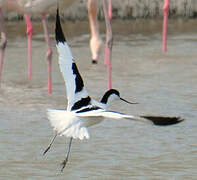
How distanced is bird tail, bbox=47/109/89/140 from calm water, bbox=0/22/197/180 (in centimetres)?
42

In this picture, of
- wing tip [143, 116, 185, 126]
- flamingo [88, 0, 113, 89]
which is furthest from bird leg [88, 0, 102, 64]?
wing tip [143, 116, 185, 126]

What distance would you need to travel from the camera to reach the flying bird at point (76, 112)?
4719 mm

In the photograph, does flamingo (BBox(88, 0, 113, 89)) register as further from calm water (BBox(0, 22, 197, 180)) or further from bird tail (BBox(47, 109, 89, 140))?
bird tail (BBox(47, 109, 89, 140))

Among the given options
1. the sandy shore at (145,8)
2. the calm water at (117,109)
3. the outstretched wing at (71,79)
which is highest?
the outstretched wing at (71,79)

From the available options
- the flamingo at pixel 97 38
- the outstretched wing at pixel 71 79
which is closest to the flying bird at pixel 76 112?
the outstretched wing at pixel 71 79

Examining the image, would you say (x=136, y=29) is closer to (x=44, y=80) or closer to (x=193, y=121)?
(x=44, y=80)

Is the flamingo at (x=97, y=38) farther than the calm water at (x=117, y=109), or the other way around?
the flamingo at (x=97, y=38)

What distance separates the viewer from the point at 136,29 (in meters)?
11.0

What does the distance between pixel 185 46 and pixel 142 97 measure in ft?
8.08

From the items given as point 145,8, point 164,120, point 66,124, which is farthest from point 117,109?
point 145,8

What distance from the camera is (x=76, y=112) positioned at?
16.9ft

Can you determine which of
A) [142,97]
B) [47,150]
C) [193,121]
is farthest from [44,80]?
[47,150]

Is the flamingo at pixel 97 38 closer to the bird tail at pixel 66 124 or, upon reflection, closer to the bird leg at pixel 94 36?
the bird leg at pixel 94 36

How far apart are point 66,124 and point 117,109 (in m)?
2.22
